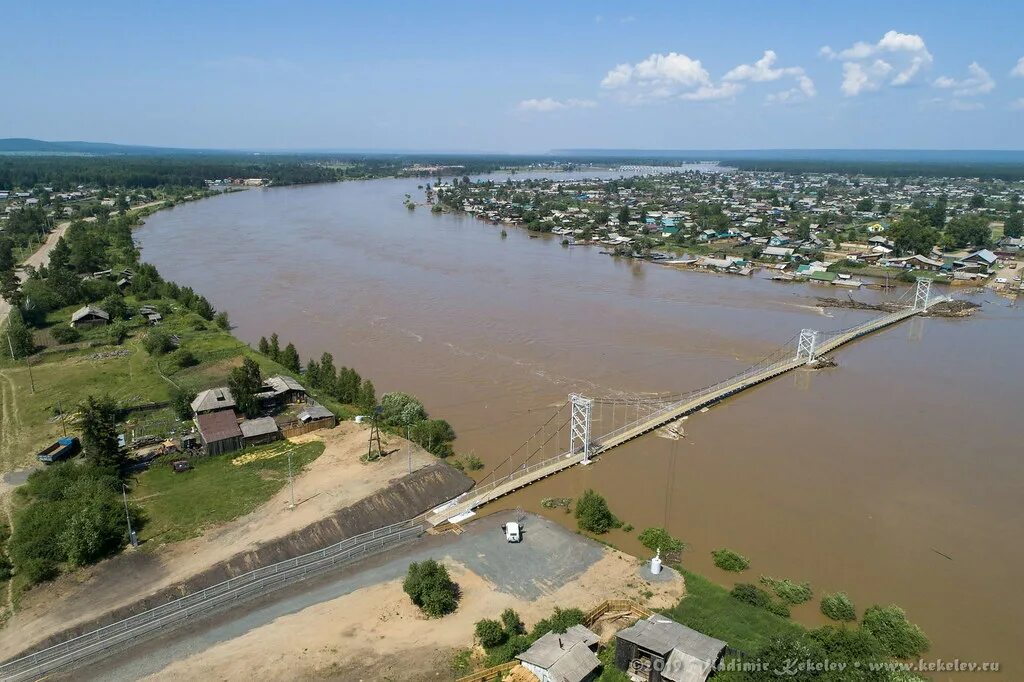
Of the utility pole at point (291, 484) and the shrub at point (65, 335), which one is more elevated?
the shrub at point (65, 335)

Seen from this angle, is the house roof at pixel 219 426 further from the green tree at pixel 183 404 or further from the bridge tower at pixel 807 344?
the bridge tower at pixel 807 344

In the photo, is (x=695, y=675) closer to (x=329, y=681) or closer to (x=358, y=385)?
(x=329, y=681)

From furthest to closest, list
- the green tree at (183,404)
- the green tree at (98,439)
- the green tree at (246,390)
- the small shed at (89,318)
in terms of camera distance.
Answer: the small shed at (89,318) → the green tree at (183,404) → the green tree at (246,390) → the green tree at (98,439)

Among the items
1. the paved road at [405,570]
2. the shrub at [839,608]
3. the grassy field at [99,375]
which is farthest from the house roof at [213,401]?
the shrub at [839,608]

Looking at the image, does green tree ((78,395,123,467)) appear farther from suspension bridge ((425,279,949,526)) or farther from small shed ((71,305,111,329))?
small shed ((71,305,111,329))

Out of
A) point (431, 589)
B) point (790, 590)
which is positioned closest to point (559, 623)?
point (431, 589)

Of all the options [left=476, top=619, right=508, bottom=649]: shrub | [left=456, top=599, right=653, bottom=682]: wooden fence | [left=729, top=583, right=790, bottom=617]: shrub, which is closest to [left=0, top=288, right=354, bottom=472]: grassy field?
[left=476, top=619, right=508, bottom=649]: shrub
